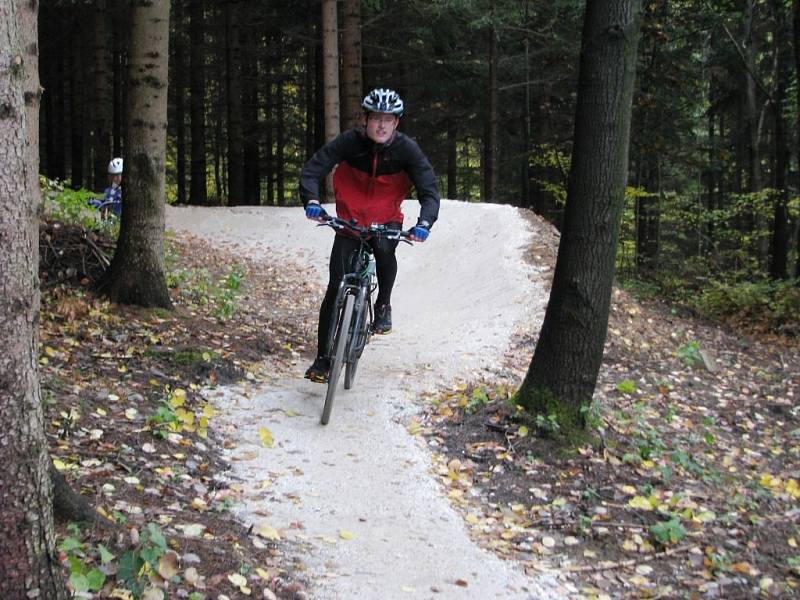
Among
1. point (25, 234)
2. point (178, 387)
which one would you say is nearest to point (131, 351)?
point (178, 387)

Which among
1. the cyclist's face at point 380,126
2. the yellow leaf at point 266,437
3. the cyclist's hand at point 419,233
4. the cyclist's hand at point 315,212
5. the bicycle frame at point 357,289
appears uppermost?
the cyclist's face at point 380,126

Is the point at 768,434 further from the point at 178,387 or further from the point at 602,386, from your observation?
the point at 178,387

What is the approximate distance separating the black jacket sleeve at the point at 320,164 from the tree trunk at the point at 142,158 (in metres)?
2.38

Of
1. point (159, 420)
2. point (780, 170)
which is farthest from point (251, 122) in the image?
point (159, 420)

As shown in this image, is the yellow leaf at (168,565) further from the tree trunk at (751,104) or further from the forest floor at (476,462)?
the tree trunk at (751,104)

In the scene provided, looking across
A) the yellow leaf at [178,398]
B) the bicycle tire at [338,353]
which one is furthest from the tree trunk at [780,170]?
the yellow leaf at [178,398]

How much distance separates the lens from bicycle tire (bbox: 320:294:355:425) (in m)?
5.95

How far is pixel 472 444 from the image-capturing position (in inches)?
228

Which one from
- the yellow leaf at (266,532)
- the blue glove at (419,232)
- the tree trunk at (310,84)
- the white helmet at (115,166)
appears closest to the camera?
the yellow leaf at (266,532)

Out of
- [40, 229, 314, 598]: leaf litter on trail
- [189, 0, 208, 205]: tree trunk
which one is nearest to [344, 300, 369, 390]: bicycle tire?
[40, 229, 314, 598]: leaf litter on trail

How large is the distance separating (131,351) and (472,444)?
3071 millimetres

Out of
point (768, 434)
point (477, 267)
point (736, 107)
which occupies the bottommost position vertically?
point (768, 434)

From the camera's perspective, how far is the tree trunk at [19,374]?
2406mm

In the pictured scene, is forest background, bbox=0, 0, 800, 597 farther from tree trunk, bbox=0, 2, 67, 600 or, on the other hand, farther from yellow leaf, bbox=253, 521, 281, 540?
tree trunk, bbox=0, 2, 67, 600
